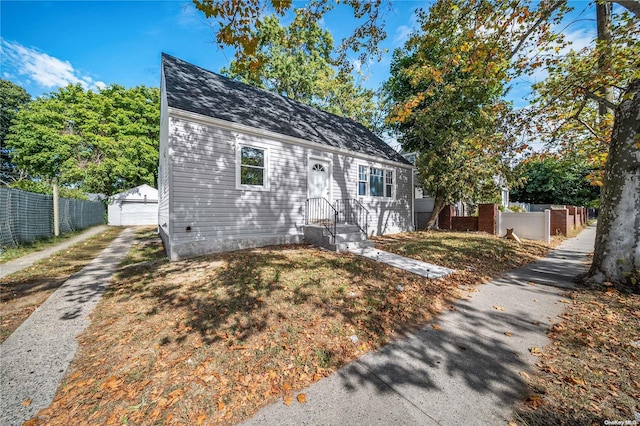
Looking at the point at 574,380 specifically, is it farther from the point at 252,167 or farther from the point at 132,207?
the point at 132,207

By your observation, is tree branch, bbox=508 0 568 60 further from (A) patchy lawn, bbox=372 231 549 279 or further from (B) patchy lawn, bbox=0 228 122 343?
(B) patchy lawn, bbox=0 228 122 343

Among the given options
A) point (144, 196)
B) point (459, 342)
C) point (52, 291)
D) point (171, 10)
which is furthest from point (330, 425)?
point (144, 196)

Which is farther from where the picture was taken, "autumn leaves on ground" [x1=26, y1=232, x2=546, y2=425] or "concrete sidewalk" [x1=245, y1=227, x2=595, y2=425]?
"autumn leaves on ground" [x1=26, y1=232, x2=546, y2=425]

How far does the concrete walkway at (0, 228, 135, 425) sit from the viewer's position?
7.53ft

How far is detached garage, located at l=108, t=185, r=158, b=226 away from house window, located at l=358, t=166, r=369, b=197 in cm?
1969

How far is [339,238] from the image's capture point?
766 cm

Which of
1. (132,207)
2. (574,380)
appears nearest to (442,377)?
(574,380)

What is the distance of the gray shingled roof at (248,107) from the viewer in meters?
7.66

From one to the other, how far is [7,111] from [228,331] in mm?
45713

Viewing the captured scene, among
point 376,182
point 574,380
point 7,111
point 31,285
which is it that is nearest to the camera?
point 574,380

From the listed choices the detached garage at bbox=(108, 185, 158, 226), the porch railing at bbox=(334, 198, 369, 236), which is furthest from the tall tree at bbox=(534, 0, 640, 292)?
the detached garage at bbox=(108, 185, 158, 226)

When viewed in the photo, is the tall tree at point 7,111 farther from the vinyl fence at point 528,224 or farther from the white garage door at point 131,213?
the vinyl fence at point 528,224

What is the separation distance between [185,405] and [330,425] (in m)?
1.32

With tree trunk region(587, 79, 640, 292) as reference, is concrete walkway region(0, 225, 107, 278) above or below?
below
